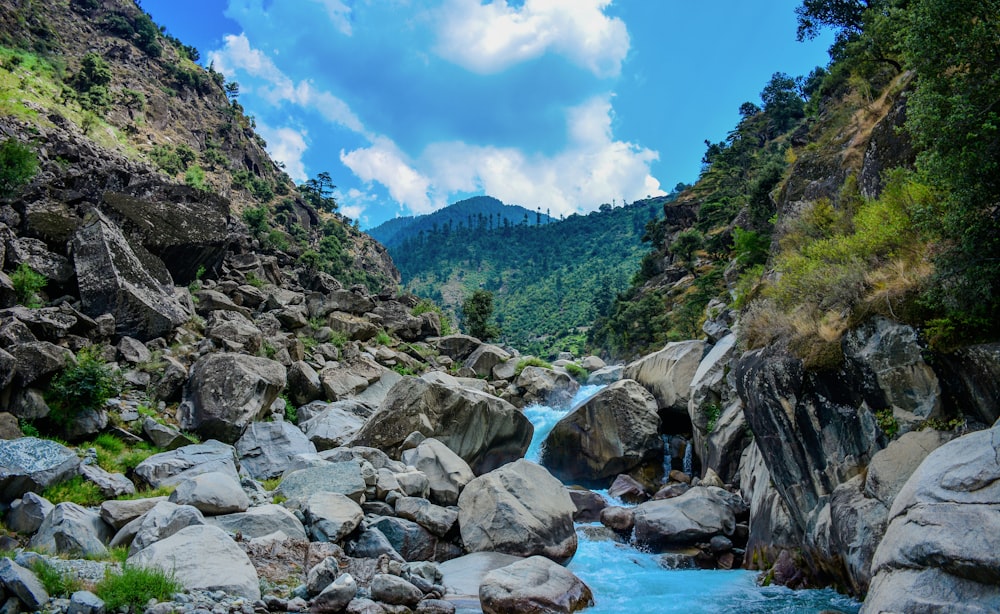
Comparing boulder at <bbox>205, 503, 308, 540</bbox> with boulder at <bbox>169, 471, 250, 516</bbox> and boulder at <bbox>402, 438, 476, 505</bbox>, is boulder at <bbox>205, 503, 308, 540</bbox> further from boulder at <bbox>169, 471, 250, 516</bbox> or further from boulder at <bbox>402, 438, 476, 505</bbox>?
boulder at <bbox>402, 438, 476, 505</bbox>

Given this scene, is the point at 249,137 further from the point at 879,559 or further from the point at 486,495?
the point at 879,559

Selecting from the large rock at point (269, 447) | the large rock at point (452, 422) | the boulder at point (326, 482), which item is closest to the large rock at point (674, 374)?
the large rock at point (452, 422)

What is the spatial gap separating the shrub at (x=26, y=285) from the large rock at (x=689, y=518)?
820 inches

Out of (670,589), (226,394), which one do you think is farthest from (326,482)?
(670,589)

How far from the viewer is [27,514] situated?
10008mm

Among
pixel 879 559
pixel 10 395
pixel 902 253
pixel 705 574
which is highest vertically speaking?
pixel 902 253

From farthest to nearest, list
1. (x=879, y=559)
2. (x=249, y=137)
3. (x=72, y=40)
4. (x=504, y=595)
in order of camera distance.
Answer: (x=249, y=137) < (x=72, y=40) < (x=504, y=595) < (x=879, y=559)

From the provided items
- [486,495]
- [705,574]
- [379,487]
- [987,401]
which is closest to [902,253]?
[987,401]

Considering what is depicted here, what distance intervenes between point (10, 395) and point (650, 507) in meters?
18.3

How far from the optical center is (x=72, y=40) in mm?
80438

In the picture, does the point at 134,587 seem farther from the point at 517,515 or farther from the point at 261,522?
the point at 517,515

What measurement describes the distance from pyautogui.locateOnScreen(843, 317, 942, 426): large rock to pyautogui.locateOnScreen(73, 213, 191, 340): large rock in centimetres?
2212

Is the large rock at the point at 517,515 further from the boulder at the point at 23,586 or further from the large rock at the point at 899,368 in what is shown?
the boulder at the point at 23,586

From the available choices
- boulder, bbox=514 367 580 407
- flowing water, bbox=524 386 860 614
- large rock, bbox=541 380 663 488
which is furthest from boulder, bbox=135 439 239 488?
boulder, bbox=514 367 580 407
